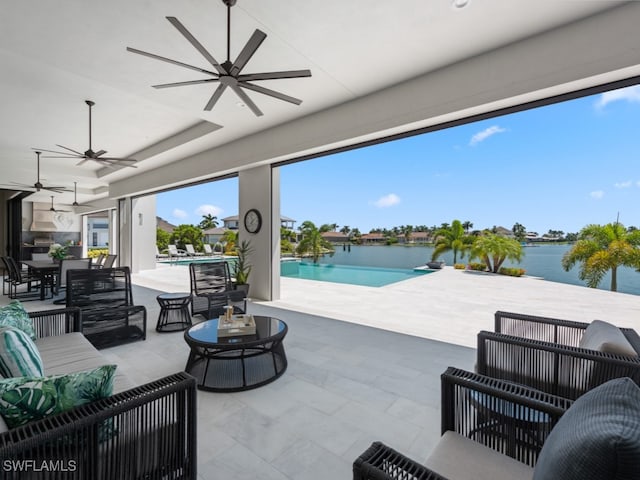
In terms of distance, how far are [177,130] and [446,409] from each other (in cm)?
678

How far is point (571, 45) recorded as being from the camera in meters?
2.84

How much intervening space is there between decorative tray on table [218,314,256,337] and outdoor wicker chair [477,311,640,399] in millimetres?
1827

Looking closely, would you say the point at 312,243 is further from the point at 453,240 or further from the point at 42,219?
the point at 42,219

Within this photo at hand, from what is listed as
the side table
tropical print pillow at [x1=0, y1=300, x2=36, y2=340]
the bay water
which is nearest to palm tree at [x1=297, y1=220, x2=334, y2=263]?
the bay water

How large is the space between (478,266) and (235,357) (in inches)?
446

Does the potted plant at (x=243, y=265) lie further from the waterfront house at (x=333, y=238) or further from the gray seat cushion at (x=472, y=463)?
the waterfront house at (x=333, y=238)

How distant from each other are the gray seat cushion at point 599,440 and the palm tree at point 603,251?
274 inches

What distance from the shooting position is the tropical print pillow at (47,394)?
1078 mm

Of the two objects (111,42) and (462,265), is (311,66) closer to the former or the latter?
(111,42)

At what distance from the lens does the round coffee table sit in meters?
2.46

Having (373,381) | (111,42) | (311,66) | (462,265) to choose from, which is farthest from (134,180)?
(462,265)

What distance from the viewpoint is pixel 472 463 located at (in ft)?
3.76

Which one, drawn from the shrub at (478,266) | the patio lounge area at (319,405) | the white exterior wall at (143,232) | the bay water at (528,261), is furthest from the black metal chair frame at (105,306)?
the shrub at (478,266)

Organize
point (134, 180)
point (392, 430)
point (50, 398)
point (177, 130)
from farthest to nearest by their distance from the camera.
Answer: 1. point (134, 180)
2. point (177, 130)
3. point (392, 430)
4. point (50, 398)
